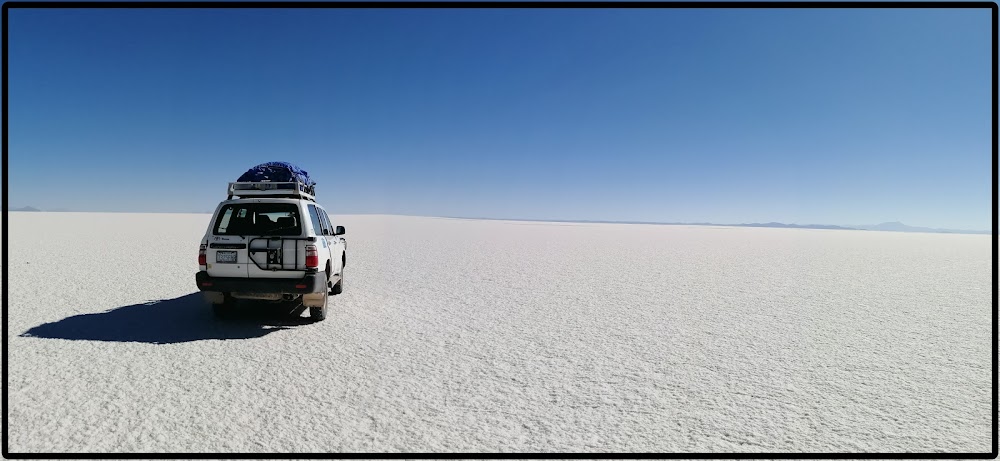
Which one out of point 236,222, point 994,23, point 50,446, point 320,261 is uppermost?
point 994,23

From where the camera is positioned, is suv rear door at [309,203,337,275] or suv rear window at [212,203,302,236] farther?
suv rear door at [309,203,337,275]

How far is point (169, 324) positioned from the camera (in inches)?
301

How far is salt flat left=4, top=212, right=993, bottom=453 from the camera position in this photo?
4.07m

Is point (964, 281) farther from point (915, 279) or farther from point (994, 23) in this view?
point (994, 23)

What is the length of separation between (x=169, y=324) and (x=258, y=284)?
164cm

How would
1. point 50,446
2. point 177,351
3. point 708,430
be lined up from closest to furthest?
1. point 50,446
2. point 708,430
3. point 177,351

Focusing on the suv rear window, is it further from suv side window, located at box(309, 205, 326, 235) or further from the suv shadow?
the suv shadow

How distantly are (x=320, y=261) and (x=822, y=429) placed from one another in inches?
254

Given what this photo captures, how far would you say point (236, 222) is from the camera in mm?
8312

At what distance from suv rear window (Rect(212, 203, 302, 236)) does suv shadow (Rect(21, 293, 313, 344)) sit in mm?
1387

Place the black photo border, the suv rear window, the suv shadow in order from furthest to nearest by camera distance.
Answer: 1. the suv rear window
2. the suv shadow
3. the black photo border

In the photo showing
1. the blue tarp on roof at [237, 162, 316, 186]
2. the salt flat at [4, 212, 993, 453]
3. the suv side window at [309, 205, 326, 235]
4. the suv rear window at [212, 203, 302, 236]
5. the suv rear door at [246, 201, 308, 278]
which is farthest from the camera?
the blue tarp on roof at [237, 162, 316, 186]

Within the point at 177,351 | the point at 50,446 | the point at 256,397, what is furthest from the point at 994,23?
the point at 177,351

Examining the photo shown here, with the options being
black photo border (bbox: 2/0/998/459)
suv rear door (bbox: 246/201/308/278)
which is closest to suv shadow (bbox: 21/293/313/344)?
suv rear door (bbox: 246/201/308/278)
